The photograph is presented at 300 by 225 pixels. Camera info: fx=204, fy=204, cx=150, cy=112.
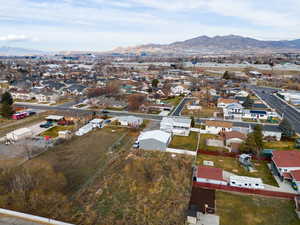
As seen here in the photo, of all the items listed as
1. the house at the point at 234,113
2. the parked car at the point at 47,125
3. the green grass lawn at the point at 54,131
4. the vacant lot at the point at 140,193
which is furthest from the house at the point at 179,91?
the vacant lot at the point at 140,193

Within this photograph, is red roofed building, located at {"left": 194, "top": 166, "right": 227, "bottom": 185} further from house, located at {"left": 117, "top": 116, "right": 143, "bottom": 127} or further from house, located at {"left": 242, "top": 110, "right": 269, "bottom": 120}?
house, located at {"left": 242, "top": 110, "right": 269, "bottom": 120}

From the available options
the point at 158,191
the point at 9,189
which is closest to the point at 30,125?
the point at 9,189

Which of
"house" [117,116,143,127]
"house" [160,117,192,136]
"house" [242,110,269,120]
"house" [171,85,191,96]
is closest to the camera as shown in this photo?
"house" [160,117,192,136]

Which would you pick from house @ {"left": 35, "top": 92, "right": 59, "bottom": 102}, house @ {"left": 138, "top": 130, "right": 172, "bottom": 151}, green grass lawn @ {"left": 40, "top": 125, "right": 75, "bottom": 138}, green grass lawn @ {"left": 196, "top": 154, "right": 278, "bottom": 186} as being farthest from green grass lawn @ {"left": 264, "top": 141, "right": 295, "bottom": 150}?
house @ {"left": 35, "top": 92, "right": 59, "bottom": 102}

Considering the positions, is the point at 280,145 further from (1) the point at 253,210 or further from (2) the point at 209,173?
(1) the point at 253,210

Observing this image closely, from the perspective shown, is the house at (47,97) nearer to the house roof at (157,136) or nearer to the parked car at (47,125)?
the parked car at (47,125)
